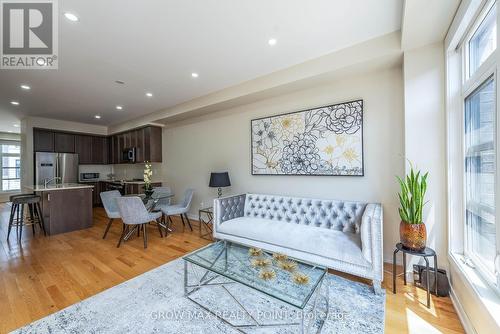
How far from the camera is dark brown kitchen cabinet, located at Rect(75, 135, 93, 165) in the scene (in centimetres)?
638

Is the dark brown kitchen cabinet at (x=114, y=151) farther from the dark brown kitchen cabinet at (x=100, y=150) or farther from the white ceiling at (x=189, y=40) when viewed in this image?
the white ceiling at (x=189, y=40)

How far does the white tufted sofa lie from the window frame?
0.70 m

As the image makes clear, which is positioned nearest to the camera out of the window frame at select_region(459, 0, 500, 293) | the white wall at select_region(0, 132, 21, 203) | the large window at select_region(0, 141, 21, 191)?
the window frame at select_region(459, 0, 500, 293)

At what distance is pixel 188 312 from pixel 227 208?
1621mm

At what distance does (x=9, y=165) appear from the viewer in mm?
8141

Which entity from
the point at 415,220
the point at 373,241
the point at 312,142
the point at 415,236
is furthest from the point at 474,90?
the point at 312,142

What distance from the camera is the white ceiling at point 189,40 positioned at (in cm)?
186

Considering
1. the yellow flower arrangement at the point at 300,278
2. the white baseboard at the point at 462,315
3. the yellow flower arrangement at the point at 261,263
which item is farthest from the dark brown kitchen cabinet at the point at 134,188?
the white baseboard at the point at 462,315

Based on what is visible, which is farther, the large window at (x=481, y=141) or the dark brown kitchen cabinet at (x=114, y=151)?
the dark brown kitchen cabinet at (x=114, y=151)

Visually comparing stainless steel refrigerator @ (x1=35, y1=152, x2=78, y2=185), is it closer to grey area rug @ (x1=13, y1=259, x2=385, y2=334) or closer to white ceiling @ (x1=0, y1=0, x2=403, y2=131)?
white ceiling @ (x1=0, y1=0, x2=403, y2=131)

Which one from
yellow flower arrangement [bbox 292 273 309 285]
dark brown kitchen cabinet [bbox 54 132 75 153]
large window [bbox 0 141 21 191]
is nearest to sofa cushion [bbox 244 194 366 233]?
yellow flower arrangement [bbox 292 273 309 285]

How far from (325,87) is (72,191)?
514 centimetres

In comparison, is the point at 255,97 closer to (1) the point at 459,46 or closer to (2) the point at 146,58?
(2) the point at 146,58

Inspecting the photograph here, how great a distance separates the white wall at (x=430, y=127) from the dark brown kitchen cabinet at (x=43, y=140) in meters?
8.15
